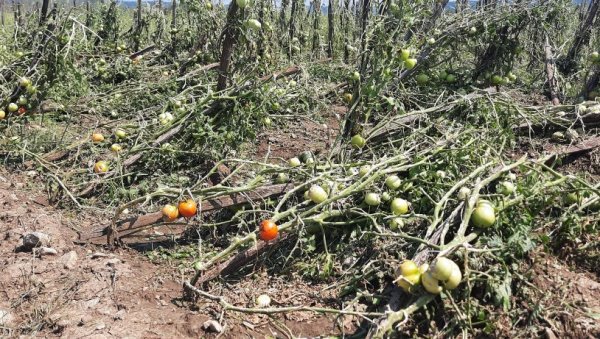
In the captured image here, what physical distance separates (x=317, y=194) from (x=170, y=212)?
0.91 metres

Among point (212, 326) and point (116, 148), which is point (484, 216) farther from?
point (116, 148)

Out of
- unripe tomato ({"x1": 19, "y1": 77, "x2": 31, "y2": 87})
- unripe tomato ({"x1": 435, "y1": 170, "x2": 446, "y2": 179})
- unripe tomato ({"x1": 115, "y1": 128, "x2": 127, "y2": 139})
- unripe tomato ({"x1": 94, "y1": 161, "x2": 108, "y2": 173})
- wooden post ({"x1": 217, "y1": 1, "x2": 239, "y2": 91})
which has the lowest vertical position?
unripe tomato ({"x1": 94, "y1": 161, "x2": 108, "y2": 173})

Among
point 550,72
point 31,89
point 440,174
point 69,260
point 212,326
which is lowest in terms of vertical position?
point 212,326

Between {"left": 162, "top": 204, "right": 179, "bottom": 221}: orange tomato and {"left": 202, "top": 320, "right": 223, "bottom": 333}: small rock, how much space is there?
2.64ft

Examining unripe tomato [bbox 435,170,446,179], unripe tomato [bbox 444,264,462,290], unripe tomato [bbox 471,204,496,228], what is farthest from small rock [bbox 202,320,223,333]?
unripe tomato [bbox 435,170,446,179]

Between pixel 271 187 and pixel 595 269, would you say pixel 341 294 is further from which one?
pixel 595 269

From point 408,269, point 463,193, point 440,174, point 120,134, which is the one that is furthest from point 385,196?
point 120,134

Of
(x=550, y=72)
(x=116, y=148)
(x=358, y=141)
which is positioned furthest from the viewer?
(x=550, y=72)

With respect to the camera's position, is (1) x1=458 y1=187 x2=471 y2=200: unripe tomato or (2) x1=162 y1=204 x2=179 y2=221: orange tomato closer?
(1) x1=458 y1=187 x2=471 y2=200: unripe tomato

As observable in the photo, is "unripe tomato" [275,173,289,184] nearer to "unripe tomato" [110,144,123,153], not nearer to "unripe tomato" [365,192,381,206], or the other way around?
"unripe tomato" [365,192,381,206]

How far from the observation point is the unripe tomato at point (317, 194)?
2.95 m

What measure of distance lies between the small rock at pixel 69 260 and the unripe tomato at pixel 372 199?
70.7 inches

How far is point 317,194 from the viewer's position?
295 cm

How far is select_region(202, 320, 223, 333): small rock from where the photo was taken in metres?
2.43
